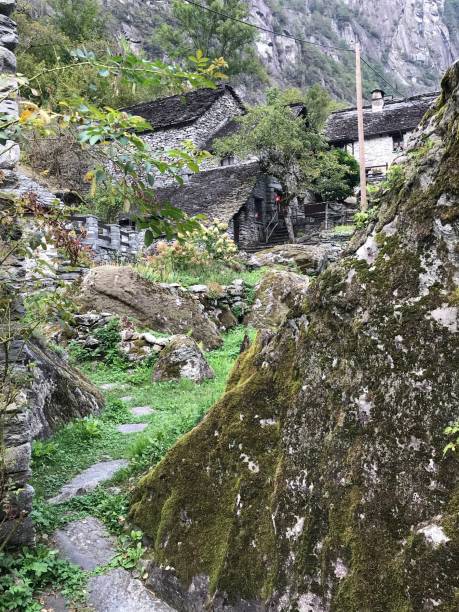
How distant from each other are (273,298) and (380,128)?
2859 centimetres

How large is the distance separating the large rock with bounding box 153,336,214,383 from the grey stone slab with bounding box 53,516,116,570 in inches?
197

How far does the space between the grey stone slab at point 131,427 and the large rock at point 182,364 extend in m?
2.16

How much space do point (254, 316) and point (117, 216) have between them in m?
11.3

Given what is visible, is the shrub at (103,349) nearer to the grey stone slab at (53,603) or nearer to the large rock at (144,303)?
the large rock at (144,303)

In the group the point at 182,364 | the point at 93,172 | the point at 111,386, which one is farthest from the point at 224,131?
the point at 93,172

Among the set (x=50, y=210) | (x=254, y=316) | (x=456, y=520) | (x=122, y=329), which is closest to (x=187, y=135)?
(x=254, y=316)

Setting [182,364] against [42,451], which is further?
[182,364]

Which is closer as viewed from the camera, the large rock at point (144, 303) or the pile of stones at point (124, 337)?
the pile of stones at point (124, 337)

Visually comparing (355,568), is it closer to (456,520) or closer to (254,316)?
(456,520)

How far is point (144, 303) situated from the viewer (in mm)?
12164

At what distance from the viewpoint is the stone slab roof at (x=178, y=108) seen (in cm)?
3209

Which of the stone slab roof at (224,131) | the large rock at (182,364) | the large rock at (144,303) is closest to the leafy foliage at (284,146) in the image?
the stone slab roof at (224,131)

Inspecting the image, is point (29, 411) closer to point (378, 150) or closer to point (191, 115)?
point (191, 115)

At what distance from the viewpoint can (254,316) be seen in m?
14.3
